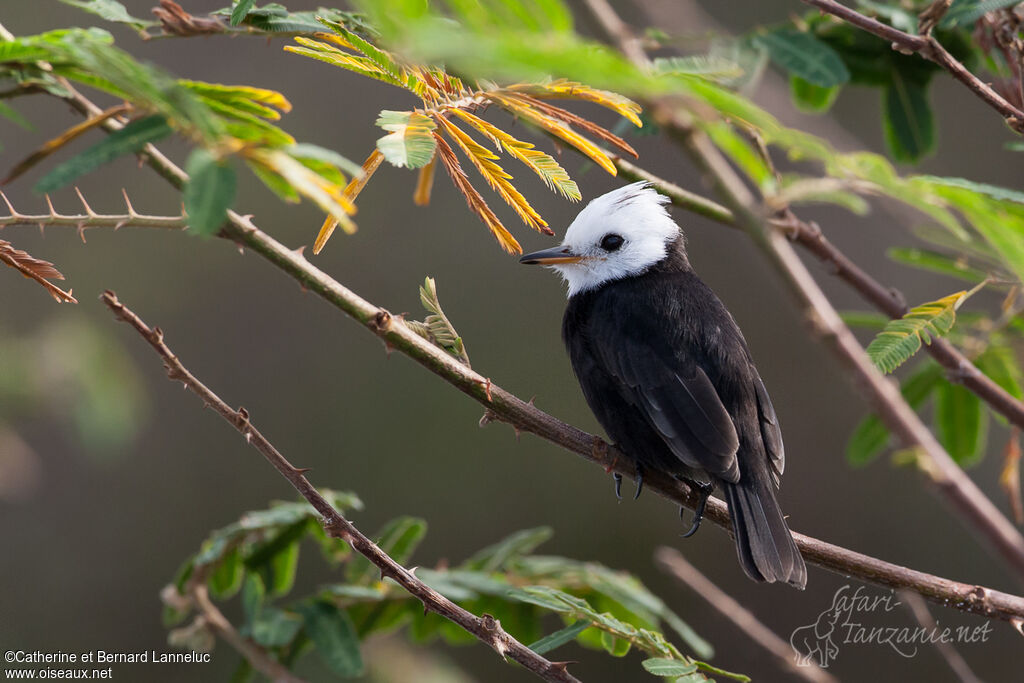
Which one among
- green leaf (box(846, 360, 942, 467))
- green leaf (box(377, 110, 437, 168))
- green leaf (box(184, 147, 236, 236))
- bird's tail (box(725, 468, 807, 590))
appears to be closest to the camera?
green leaf (box(184, 147, 236, 236))

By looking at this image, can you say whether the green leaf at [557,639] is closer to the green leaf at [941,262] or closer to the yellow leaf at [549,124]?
the yellow leaf at [549,124]

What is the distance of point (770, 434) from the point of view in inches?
138

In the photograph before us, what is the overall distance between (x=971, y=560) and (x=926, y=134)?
5.26 m

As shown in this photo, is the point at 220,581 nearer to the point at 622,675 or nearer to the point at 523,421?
the point at 523,421

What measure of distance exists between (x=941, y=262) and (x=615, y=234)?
51.8 inches

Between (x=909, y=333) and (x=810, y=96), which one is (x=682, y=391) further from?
(x=810, y=96)

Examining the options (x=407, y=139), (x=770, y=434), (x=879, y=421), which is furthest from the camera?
(x=879, y=421)

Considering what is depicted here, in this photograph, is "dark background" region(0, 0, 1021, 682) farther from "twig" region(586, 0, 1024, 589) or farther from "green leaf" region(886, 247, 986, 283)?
"twig" region(586, 0, 1024, 589)

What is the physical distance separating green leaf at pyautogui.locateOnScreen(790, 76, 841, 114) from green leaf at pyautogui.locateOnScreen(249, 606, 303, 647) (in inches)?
105

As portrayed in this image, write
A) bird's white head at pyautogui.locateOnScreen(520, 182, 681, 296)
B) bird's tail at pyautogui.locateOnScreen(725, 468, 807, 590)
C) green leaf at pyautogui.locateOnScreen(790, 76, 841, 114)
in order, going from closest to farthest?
bird's tail at pyautogui.locateOnScreen(725, 468, 807, 590), green leaf at pyautogui.locateOnScreen(790, 76, 841, 114), bird's white head at pyautogui.locateOnScreen(520, 182, 681, 296)

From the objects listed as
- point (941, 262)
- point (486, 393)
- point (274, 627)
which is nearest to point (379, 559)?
point (486, 393)

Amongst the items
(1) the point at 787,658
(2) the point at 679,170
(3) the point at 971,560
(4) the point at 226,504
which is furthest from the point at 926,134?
(4) the point at 226,504

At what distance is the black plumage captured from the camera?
10.5 ft

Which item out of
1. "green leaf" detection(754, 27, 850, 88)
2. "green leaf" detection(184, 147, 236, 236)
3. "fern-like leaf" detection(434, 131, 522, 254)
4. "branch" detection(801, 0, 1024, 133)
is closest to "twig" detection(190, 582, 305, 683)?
"fern-like leaf" detection(434, 131, 522, 254)
